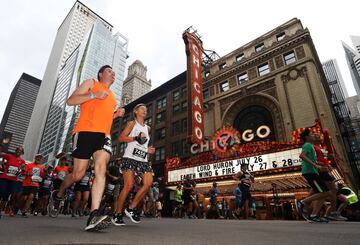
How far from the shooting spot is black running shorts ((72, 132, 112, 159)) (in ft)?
9.74

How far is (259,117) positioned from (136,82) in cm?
8459

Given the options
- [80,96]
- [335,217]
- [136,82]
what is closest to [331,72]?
[136,82]

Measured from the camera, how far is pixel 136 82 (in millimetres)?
98875

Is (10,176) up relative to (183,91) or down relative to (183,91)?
down

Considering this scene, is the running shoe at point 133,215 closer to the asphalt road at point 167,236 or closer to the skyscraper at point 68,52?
the asphalt road at point 167,236

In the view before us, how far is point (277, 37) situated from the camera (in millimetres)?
22766

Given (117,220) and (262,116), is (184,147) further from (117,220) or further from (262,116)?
(117,220)

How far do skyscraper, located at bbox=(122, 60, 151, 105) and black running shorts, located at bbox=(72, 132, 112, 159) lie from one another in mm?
94635

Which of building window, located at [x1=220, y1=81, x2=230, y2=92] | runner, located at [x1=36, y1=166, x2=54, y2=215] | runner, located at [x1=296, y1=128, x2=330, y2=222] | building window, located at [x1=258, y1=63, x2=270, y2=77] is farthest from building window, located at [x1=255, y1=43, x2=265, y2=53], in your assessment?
runner, located at [x1=36, y1=166, x2=54, y2=215]

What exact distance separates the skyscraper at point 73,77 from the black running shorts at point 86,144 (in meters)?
86.2

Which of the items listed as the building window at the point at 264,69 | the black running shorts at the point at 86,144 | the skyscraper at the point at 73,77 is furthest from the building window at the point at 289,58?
the skyscraper at the point at 73,77

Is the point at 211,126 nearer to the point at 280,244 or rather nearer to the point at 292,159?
the point at 292,159

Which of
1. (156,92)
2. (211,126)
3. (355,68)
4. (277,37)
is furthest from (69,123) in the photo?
(355,68)

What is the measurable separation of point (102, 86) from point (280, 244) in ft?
10.1
